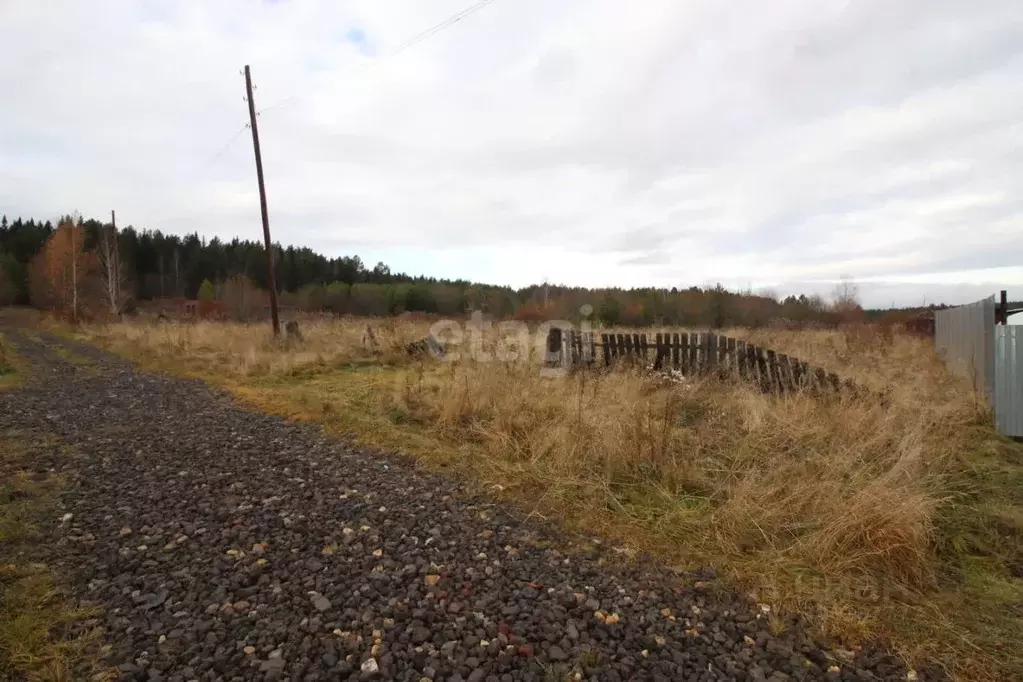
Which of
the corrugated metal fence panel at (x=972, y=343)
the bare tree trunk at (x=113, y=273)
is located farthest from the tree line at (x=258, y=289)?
the corrugated metal fence panel at (x=972, y=343)

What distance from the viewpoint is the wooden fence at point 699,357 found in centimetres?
880

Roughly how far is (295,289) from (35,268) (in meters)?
29.4

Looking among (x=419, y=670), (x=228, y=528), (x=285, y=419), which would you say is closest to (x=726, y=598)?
(x=419, y=670)

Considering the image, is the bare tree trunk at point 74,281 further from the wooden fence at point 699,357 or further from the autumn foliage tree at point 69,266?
the wooden fence at point 699,357

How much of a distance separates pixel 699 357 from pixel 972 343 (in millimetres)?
4976

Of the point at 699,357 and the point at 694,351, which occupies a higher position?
the point at 694,351

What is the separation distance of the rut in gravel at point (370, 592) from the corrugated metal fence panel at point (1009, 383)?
20.9 ft

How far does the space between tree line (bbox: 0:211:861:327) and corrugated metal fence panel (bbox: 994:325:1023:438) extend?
27.1 meters

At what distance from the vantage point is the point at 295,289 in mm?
77562

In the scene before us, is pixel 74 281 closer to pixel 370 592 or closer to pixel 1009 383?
pixel 370 592

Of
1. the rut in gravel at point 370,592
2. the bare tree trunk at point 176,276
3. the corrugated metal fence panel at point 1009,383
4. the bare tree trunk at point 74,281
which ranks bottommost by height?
the rut in gravel at point 370,592

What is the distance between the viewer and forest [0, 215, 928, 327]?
38375 mm

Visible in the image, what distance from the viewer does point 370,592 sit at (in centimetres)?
296

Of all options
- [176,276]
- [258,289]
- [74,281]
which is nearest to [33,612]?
[74,281]
